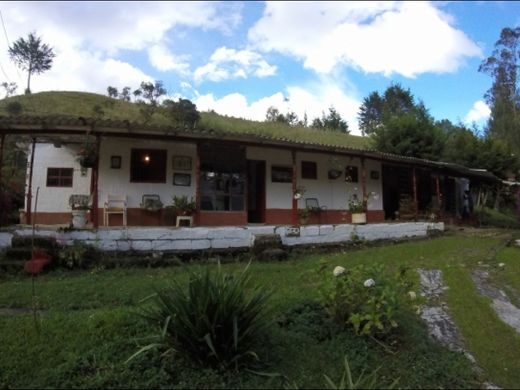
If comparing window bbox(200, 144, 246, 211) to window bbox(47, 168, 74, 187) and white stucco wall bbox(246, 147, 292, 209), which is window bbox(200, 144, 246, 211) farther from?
window bbox(47, 168, 74, 187)

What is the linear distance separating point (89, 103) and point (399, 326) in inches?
1600

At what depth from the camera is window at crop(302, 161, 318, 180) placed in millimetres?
15016

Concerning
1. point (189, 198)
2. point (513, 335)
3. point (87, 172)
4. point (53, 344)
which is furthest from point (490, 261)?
point (87, 172)

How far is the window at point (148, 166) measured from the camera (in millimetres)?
12711

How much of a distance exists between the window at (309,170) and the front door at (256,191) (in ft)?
4.77

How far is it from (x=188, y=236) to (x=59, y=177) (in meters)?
5.19

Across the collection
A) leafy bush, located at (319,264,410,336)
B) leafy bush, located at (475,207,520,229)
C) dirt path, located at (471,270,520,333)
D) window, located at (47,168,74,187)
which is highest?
window, located at (47,168,74,187)

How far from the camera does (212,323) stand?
4.12 metres

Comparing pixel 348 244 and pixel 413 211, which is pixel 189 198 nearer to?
pixel 348 244

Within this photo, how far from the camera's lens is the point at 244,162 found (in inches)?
534

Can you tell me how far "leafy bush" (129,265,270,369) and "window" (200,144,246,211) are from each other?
869 cm

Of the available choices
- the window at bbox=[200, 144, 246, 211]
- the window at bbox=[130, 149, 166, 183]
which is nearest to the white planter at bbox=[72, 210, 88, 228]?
the window at bbox=[130, 149, 166, 183]

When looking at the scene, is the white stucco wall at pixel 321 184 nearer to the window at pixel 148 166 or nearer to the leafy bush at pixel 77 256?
the window at pixel 148 166

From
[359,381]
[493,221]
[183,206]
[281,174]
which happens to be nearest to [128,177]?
[183,206]
